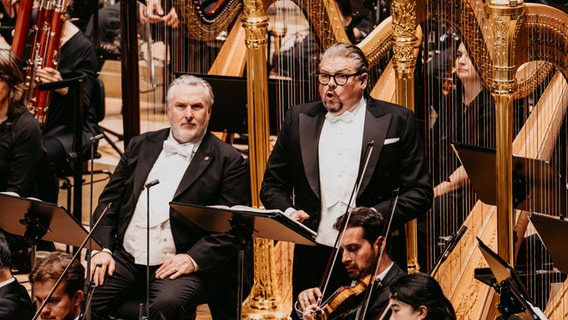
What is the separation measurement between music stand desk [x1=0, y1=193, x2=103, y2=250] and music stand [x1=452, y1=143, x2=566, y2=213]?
5.10ft

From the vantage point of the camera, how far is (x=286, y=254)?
5.59 metres

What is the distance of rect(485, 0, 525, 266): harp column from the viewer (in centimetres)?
432

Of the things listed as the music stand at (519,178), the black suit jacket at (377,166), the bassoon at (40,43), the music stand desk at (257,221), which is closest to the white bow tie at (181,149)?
the black suit jacket at (377,166)

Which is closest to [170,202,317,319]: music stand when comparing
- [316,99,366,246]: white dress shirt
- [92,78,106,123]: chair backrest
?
[316,99,366,246]: white dress shirt

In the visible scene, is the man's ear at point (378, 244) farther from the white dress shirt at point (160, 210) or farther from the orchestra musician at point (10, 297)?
the orchestra musician at point (10, 297)

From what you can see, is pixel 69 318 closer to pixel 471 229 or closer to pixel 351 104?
pixel 351 104

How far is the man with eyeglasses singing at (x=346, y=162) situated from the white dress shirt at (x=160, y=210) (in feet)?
1.63

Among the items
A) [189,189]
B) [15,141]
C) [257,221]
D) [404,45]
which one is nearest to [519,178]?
[404,45]

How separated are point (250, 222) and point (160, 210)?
34.4 inches

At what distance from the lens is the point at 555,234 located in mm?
4039

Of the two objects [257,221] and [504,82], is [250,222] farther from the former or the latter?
[504,82]

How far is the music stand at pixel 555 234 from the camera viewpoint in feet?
13.1

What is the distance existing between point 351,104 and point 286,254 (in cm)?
100

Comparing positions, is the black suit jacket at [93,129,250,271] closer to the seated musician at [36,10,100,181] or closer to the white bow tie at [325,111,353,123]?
the white bow tie at [325,111,353,123]
